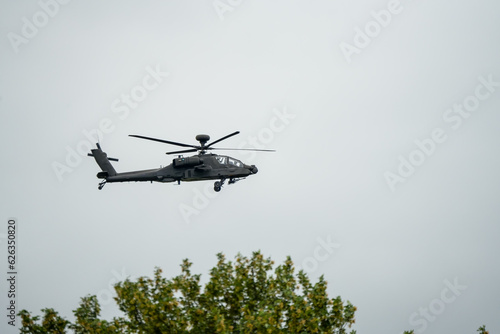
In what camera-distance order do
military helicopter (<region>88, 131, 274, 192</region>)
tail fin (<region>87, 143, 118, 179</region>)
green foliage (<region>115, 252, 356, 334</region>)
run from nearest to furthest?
green foliage (<region>115, 252, 356, 334</region>), military helicopter (<region>88, 131, 274, 192</region>), tail fin (<region>87, 143, 118, 179</region>)

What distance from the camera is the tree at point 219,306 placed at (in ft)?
102

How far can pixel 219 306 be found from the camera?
3347cm

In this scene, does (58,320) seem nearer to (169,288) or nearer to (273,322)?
(169,288)

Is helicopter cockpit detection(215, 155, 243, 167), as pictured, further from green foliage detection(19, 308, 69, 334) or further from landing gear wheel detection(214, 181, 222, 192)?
green foliage detection(19, 308, 69, 334)

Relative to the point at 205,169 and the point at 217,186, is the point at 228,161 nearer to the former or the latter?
the point at 205,169

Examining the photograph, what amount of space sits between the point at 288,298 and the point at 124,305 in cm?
763

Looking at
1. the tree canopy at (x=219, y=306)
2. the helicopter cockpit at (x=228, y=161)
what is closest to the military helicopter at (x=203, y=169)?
the helicopter cockpit at (x=228, y=161)

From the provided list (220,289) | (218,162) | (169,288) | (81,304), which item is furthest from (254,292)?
(218,162)

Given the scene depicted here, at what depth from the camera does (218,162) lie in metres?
47.9

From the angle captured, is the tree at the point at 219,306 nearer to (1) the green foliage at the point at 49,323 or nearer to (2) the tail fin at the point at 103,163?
(1) the green foliage at the point at 49,323

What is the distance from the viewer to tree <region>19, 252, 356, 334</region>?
3102 centimetres

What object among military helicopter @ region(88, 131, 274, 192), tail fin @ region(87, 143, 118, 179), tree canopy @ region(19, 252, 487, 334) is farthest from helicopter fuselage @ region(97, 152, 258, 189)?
tree canopy @ region(19, 252, 487, 334)

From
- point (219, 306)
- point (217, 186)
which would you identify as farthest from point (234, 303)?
point (217, 186)

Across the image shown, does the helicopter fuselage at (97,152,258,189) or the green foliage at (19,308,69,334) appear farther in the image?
the helicopter fuselage at (97,152,258,189)
